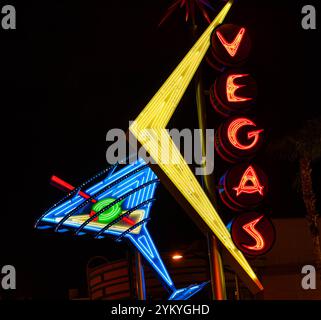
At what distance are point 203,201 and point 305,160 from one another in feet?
24.7

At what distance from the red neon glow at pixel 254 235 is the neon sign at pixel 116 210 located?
2.57 m

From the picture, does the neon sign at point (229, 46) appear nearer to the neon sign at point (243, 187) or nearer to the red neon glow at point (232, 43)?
the red neon glow at point (232, 43)

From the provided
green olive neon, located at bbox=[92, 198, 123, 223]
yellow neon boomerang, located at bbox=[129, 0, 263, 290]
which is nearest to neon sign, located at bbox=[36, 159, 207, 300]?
green olive neon, located at bbox=[92, 198, 123, 223]

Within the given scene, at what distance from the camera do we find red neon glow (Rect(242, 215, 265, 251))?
38.6 feet

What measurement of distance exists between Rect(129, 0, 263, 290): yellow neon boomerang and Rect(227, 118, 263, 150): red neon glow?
1287mm

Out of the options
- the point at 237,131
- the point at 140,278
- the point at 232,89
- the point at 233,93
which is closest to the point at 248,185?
the point at 237,131

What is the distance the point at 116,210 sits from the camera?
14.3m

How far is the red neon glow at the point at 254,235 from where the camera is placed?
1177 cm

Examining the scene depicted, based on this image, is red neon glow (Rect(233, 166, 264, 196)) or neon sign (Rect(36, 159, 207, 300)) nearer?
red neon glow (Rect(233, 166, 264, 196))

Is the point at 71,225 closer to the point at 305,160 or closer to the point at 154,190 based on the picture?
the point at 154,190

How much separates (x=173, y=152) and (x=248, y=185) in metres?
1.83

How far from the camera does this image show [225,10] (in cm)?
1339

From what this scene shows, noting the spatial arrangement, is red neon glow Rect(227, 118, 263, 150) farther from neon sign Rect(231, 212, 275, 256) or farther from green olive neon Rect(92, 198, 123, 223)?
green olive neon Rect(92, 198, 123, 223)

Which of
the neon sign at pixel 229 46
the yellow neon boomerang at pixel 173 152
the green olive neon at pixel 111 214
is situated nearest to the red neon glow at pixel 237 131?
the yellow neon boomerang at pixel 173 152
